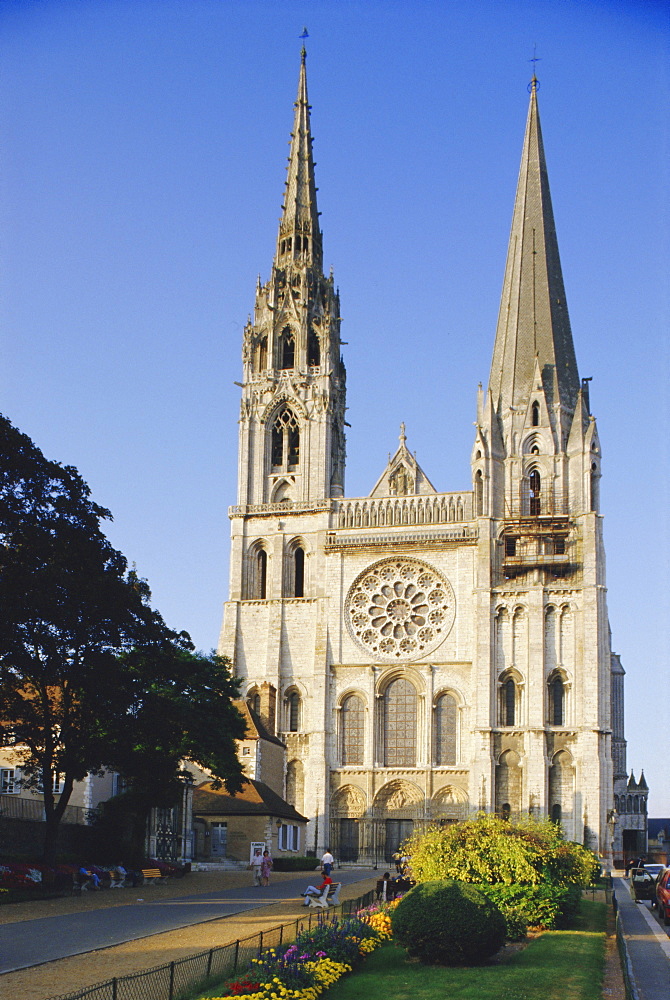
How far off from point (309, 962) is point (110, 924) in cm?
848

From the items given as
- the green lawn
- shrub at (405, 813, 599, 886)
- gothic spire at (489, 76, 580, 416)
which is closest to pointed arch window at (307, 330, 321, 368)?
gothic spire at (489, 76, 580, 416)

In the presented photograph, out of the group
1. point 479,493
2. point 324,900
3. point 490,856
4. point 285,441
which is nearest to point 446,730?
point 479,493

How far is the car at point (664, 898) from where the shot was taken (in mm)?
29031

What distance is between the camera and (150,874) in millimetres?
38688

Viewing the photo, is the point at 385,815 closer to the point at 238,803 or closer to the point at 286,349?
the point at 238,803

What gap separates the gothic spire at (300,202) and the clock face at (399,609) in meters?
22.1

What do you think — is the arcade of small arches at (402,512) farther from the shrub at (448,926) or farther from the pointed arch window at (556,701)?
the shrub at (448,926)

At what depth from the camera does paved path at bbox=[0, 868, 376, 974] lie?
2061cm

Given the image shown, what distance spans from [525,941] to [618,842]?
4089 cm

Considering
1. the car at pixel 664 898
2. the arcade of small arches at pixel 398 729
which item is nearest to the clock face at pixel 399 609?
the arcade of small arches at pixel 398 729

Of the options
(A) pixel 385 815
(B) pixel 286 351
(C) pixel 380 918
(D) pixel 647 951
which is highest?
(B) pixel 286 351

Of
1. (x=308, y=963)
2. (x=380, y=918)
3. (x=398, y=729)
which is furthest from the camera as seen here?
(x=398, y=729)

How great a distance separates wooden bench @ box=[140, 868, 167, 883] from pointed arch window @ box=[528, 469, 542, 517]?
33.3 metres

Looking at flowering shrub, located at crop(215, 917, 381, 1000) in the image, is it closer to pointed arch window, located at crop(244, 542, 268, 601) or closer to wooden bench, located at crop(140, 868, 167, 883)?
wooden bench, located at crop(140, 868, 167, 883)
